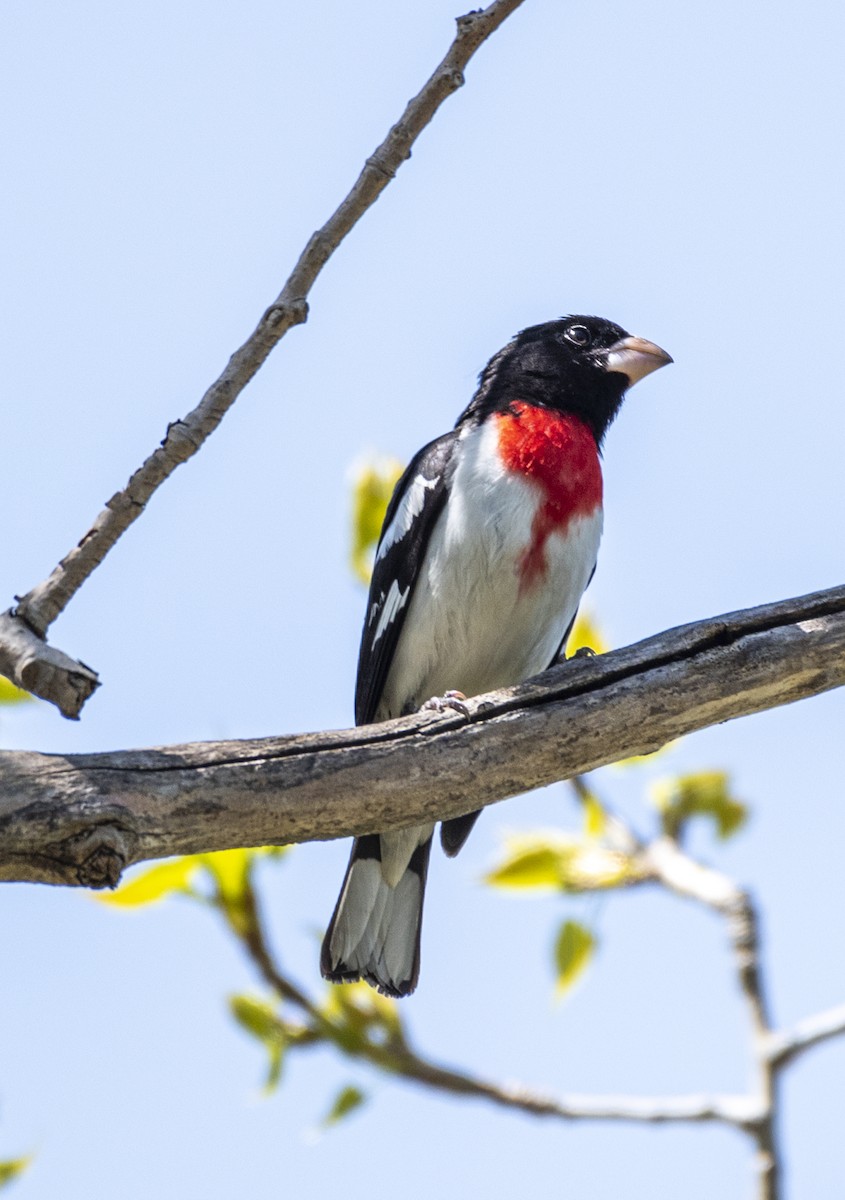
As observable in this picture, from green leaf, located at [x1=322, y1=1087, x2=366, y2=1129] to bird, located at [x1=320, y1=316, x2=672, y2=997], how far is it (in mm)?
650

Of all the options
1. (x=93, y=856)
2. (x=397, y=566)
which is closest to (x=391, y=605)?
(x=397, y=566)

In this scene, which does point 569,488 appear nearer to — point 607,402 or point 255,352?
point 607,402

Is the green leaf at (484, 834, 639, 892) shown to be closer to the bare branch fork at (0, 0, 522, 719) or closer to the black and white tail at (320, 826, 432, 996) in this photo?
the black and white tail at (320, 826, 432, 996)

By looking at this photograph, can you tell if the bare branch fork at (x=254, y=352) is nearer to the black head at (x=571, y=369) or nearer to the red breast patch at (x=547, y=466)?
the red breast patch at (x=547, y=466)

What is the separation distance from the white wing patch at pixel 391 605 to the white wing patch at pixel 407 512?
0.17 m

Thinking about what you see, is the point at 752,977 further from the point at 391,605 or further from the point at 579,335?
the point at 579,335

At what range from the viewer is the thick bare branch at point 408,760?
3.30m

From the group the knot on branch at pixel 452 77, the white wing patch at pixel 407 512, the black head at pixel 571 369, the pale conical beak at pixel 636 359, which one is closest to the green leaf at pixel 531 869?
the white wing patch at pixel 407 512

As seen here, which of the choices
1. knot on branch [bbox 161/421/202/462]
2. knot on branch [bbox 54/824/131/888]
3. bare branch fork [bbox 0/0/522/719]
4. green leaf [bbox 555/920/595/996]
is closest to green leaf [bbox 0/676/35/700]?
bare branch fork [bbox 0/0/522/719]

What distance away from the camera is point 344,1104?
14.5 ft

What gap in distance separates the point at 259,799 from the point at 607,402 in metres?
2.94

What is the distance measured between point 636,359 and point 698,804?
1941 mm

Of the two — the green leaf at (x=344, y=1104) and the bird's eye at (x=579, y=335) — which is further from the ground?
the bird's eye at (x=579, y=335)

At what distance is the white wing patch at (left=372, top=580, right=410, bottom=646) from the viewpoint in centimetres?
528
